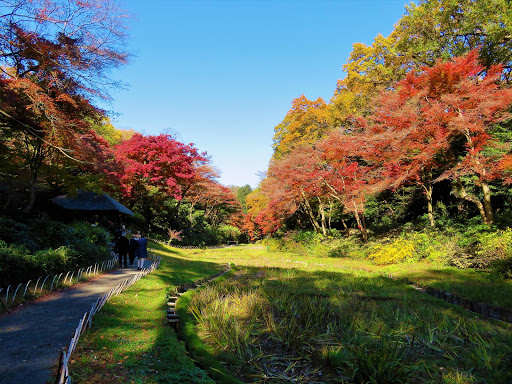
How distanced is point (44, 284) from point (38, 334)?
9.33 feet

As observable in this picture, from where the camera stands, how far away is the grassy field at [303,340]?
3848 millimetres

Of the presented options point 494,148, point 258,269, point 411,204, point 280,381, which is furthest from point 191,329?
point 411,204

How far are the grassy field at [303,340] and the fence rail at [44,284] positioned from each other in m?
1.72

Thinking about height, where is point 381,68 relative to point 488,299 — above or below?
above

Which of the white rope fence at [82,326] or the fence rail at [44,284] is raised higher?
the fence rail at [44,284]

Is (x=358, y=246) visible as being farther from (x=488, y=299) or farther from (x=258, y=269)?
(x=488, y=299)

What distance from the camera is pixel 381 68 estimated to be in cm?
1953

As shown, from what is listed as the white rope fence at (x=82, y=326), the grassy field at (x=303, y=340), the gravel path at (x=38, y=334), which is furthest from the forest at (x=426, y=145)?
the gravel path at (x=38, y=334)

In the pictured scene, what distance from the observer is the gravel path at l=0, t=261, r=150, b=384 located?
3.47m

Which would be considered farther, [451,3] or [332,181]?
[332,181]

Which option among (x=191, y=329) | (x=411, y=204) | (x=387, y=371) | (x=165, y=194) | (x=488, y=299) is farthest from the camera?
(x=165, y=194)

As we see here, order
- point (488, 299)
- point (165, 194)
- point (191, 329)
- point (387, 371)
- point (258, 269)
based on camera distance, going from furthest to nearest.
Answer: point (165, 194), point (258, 269), point (488, 299), point (191, 329), point (387, 371)

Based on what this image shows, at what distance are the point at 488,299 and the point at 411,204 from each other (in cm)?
1354

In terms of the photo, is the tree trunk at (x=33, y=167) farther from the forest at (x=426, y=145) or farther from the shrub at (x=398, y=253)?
the shrub at (x=398, y=253)
